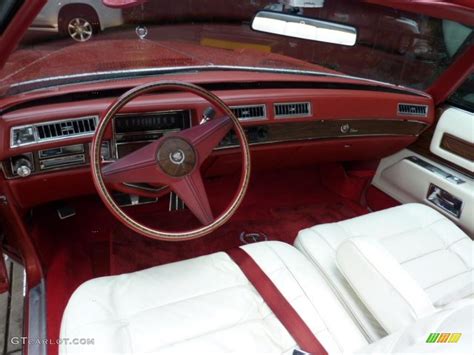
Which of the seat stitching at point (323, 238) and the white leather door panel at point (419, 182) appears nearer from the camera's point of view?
the seat stitching at point (323, 238)

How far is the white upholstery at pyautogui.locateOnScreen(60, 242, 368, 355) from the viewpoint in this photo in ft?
4.09

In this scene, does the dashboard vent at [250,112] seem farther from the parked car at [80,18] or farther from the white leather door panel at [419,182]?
the white leather door panel at [419,182]

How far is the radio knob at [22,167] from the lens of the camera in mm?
1642

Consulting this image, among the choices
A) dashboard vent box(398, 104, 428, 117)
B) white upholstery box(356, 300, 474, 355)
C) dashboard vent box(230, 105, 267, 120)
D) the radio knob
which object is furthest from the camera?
dashboard vent box(398, 104, 428, 117)

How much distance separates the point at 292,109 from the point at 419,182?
903mm

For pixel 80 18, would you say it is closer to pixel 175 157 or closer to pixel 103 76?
pixel 103 76

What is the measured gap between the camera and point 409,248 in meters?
1.74

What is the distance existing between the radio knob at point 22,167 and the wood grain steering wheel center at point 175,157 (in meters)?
0.52

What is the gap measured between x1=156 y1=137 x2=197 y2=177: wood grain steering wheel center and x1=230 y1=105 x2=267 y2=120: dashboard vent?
40cm

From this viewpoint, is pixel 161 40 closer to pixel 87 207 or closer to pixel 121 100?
pixel 121 100

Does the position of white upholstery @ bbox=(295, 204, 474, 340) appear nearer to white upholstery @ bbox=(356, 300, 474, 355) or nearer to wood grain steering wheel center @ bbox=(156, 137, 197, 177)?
white upholstery @ bbox=(356, 300, 474, 355)

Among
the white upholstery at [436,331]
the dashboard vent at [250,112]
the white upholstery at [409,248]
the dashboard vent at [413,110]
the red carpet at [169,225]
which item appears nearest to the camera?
the white upholstery at [436,331]

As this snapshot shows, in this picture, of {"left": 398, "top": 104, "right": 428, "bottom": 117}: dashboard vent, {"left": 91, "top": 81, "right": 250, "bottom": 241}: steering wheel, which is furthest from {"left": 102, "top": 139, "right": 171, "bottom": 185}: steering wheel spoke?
{"left": 398, "top": 104, "right": 428, "bottom": 117}: dashboard vent

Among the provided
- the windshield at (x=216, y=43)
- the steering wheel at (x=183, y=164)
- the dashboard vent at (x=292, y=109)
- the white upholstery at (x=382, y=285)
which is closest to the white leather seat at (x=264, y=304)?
the white upholstery at (x=382, y=285)
